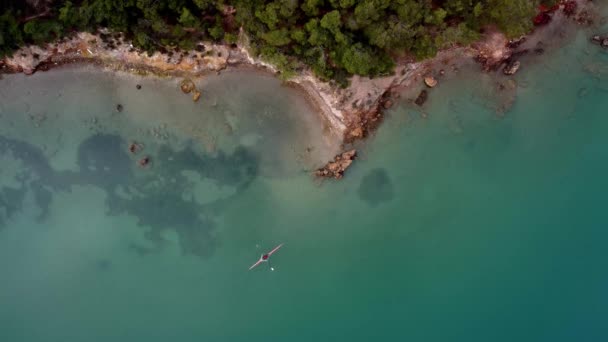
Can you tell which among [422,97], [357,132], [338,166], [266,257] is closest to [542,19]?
[422,97]

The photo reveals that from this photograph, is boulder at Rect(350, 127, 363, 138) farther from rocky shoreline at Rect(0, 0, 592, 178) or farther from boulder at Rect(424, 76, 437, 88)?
boulder at Rect(424, 76, 437, 88)

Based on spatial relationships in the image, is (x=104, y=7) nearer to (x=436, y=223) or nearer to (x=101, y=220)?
(x=101, y=220)

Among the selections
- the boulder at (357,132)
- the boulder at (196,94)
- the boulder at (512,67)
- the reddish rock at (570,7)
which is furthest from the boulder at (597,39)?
the boulder at (196,94)

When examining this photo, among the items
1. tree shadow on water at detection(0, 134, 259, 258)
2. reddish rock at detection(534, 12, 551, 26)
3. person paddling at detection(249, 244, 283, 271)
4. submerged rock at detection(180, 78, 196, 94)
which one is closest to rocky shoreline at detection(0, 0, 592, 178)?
reddish rock at detection(534, 12, 551, 26)

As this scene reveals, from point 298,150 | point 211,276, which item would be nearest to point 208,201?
point 211,276

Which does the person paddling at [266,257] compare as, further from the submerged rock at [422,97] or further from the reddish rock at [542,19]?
the reddish rock at [542,19]

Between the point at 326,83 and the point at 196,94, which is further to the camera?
the point at 196,94

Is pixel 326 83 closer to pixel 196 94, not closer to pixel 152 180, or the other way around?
pixel 196 94
